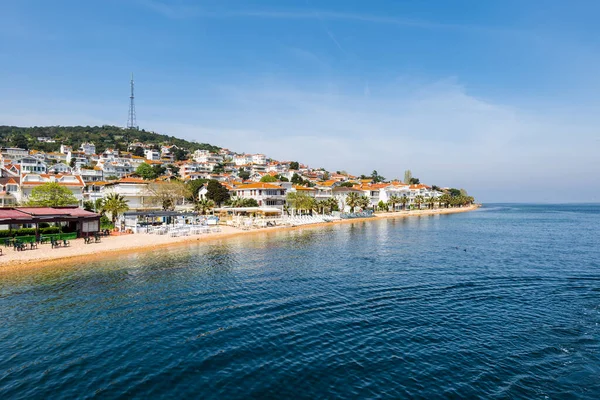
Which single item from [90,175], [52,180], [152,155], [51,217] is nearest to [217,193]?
[52,180]

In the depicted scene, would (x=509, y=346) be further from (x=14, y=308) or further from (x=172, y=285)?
(x=14, y=308)

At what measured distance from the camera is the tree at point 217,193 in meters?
86.9

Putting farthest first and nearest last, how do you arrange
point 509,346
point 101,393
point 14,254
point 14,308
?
point 14,254
point 14,308
point 509,346
point 101,393

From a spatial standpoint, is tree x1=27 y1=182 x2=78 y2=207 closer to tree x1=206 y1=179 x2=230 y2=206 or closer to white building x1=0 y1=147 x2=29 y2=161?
tree x1=206 y1=179 x2=230 y2=206

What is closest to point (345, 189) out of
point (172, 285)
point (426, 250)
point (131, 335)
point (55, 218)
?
point (426, 250)

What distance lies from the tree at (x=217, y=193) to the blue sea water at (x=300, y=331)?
2272 inches

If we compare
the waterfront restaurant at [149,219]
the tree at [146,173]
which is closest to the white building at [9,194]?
the waterfront restaurant at [149,219]

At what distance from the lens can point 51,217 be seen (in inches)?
1483

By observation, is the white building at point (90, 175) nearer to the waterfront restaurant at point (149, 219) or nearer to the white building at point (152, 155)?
the waterfront restaurant at point (149, 219)

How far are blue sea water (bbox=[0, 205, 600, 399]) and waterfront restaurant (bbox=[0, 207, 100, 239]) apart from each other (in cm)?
1193

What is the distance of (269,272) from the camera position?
2748 centimetres

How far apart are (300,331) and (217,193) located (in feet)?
245

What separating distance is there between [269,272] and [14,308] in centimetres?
1562

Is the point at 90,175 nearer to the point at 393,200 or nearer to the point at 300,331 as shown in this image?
the point at 393,200
